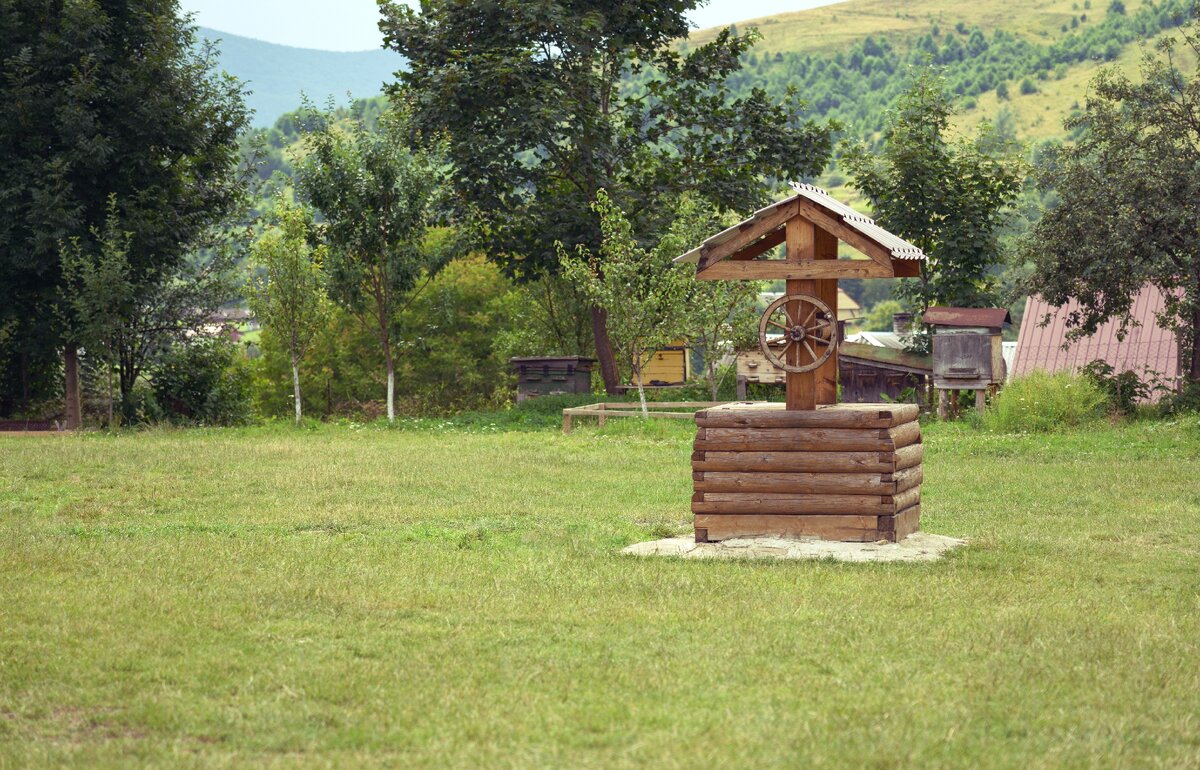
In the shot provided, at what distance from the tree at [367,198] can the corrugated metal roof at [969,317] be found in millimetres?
12797

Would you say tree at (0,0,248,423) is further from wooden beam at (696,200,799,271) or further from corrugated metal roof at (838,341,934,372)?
wooden beam at (696,200,799,271)

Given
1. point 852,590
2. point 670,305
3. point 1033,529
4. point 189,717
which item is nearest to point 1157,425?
point 670,305

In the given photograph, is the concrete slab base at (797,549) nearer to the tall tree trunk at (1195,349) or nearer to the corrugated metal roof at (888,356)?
the tall tree trunk at (1195,349)

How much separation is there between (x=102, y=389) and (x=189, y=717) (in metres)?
27.2

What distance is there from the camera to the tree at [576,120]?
33.7 m

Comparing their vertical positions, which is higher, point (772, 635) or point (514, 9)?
point (514, 9)

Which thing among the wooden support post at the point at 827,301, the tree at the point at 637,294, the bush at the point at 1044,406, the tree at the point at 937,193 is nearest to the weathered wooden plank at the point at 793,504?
the wooden support post at the point at 827,301

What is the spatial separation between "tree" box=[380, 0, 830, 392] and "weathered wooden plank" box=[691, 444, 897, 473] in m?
21.1

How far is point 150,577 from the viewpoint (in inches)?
430

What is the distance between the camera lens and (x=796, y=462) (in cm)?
1280

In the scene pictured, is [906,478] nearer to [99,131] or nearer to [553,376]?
[99,131]

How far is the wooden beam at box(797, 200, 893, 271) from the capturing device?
13.2 metres

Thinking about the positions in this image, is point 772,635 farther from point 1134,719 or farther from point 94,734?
point 94,734

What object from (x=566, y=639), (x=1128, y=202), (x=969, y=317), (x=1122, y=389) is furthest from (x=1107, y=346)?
(x=566, y=639)
